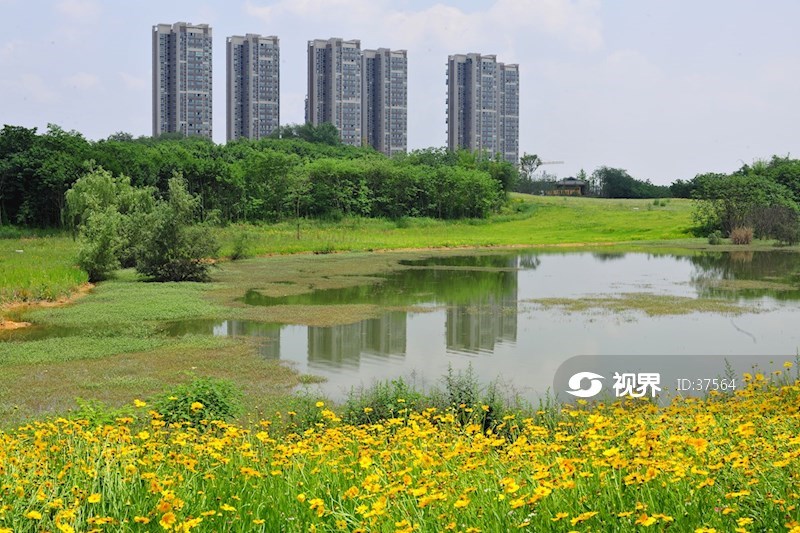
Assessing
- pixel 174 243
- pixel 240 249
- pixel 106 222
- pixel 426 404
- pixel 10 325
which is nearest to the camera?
pixel 426 404

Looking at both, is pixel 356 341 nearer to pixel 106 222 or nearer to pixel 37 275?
pixel 37 275

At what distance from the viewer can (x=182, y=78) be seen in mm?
94438

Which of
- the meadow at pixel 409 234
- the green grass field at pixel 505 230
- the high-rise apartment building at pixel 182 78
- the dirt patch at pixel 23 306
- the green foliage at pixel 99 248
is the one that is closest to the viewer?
the dirt patch at pixel 23 306

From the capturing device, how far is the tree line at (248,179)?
44.9 metres

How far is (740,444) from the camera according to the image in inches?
167

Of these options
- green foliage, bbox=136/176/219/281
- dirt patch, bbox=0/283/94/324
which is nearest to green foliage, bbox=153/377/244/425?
dirt patch, bbox=0/283/94/324

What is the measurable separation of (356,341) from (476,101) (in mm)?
96775

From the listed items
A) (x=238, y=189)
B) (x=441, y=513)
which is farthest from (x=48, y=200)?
(x=441, y=513)

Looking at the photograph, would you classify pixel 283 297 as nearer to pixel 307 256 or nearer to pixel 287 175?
pixel 307 256

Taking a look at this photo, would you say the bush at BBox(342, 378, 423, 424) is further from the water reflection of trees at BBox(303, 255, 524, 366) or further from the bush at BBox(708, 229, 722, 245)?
the bush at BBox(708, 229, 722, 245)

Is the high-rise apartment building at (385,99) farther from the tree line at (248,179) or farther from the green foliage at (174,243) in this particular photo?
the green foliage at (174,243)

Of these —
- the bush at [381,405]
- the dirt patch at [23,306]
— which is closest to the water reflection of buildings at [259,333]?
the dirt patch at [23,306]

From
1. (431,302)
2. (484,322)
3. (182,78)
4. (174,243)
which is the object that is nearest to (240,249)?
(174,243)

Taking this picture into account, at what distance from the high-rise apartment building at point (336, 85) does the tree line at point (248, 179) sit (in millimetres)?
24819
